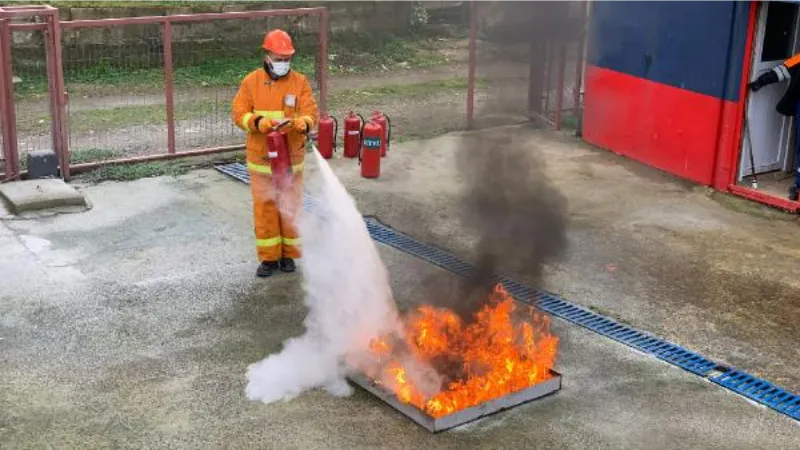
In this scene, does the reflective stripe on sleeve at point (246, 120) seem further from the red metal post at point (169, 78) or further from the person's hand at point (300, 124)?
the red metal post at point (169, 78)

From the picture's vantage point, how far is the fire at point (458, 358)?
5.16 meters

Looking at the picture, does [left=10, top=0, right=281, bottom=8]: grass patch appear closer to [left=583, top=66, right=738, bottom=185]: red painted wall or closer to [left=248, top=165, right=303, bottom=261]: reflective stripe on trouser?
[left=583, top=66, right=738, bottom=185]: red painted wall

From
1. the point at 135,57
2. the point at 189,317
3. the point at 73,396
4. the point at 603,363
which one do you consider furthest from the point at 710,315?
the point at 135,57

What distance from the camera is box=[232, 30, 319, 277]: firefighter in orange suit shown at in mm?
6723

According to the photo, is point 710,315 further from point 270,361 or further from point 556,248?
point 270,361

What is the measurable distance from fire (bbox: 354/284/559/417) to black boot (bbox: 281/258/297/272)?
155cm

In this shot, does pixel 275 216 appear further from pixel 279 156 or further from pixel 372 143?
pixel 372 143

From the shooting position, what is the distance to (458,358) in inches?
213

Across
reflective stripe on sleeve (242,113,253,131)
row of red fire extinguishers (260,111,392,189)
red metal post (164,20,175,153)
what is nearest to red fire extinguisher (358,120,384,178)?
row of red fire extinguishers (260,111,392,189)

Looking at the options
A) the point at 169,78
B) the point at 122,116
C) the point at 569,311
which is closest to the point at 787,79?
the point at 569,311

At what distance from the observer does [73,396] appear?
525cm

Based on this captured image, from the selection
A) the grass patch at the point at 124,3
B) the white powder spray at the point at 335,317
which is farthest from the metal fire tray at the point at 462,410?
the grass patch at the point at 124,3

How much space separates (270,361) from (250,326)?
625 millimetres

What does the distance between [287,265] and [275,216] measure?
429mm
